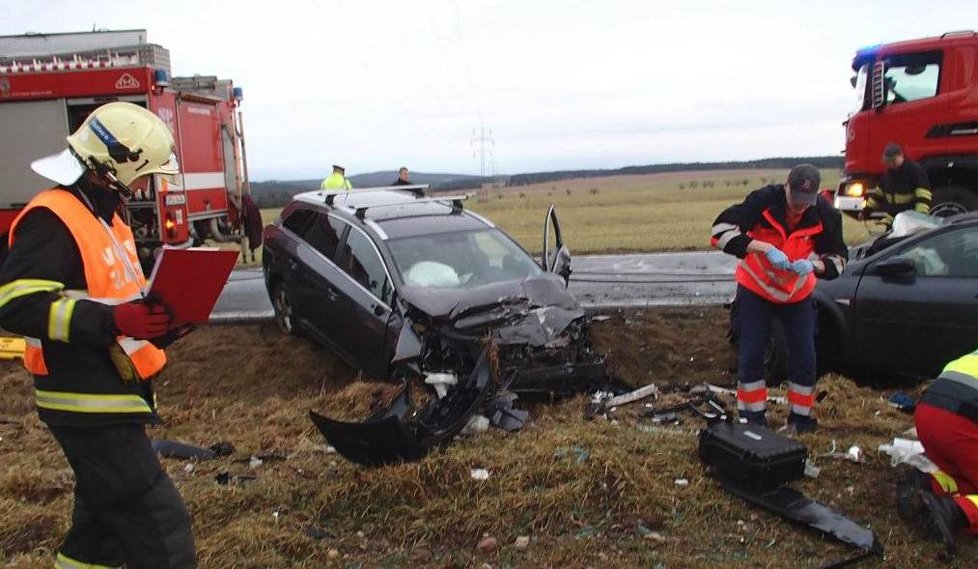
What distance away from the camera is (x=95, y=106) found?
1038 cm

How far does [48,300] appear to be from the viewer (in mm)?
2324

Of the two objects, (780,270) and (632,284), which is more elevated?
(780,270)

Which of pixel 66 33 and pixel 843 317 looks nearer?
pixel 843 317

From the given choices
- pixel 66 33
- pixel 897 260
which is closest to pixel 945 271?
pixel 897 260

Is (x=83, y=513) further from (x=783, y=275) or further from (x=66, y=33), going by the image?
(x=66, y=33)

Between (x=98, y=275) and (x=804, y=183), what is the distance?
3883 millimetres

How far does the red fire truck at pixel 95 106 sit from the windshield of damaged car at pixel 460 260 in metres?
4.87

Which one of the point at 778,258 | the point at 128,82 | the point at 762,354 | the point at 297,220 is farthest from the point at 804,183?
the point at 128,82

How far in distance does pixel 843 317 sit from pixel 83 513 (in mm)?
5451

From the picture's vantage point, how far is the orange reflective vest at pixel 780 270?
4.92 m

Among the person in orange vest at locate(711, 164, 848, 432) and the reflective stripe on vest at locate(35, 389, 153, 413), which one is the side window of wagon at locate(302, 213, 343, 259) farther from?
the reflective stripe on vest at locate(35, 389, 153, 413)

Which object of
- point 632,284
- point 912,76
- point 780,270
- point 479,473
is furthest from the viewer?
point 632,284

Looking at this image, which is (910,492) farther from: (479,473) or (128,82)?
(128,82)

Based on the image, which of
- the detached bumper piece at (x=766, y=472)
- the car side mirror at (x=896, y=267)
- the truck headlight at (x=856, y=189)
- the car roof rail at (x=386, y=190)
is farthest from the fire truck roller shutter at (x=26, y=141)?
the truck headlight at (x=856, y=189)
